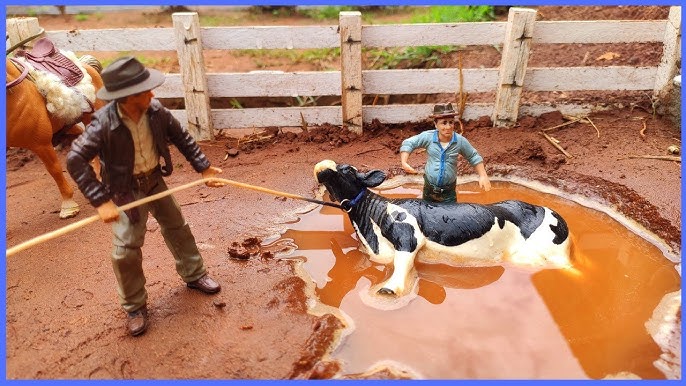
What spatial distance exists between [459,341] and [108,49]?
5.14 m

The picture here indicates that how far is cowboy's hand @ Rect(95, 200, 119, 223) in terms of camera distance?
3209 millimetres

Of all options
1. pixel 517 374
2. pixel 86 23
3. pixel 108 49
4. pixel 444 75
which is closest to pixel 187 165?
pixel 108 49

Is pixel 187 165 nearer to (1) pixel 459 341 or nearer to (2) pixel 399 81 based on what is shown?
(2) pixel 399 81

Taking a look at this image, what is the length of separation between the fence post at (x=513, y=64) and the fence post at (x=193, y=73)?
346 centimetres

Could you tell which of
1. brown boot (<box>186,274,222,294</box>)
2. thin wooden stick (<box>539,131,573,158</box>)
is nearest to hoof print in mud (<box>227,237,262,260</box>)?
brown boot (<box>186,274,222,294</box>)

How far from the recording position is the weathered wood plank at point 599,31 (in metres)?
6.14

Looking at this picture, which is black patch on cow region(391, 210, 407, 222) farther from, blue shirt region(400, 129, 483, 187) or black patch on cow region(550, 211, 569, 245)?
black patch on cow region(550, 211, 569, 245)

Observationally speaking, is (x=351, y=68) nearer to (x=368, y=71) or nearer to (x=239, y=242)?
(x=368, y=71)

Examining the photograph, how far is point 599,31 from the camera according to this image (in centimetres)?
617

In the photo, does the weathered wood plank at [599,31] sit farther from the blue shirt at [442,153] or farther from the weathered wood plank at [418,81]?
the blue shirt at [442,153]

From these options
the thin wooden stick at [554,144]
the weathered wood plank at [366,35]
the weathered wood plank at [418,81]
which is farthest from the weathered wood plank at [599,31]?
the thin wooden stick at [554,144]

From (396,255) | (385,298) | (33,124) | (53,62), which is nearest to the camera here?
(385,298)

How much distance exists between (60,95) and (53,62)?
1.33ft

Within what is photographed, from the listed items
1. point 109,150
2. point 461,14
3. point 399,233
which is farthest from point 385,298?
point 461,14
